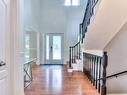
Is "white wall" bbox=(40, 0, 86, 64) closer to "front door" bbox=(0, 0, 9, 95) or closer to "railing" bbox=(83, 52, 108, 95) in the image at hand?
"railing" bbox=(83, 52, 108, 95)

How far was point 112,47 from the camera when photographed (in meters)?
6.89

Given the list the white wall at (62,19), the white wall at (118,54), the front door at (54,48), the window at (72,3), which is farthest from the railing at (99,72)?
the front door at (54,48)

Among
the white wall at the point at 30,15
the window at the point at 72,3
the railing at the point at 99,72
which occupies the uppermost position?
the window at the point at 72,3

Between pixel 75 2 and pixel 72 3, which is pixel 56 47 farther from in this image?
pixel 75 2

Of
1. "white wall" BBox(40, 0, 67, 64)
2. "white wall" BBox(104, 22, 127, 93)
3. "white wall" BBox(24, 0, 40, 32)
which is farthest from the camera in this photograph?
"white wall" BBox(40, 0, 67, 64)

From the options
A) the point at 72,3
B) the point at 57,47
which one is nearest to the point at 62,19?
the point at 72,3

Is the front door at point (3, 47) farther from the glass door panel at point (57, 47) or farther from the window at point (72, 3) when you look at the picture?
the glass door panel at point (57, 47)

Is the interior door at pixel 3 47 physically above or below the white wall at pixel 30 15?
below

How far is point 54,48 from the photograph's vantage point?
43.1 ft

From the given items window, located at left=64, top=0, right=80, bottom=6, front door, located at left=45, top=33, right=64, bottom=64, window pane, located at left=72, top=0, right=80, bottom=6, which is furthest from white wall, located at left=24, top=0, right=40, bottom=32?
window pane, located at left=72, top=0, right=80, bottom=6

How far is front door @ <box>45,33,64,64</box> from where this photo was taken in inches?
514

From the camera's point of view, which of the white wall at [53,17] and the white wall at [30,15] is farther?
the white wall at [53,17]

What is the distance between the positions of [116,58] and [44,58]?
6.85 m

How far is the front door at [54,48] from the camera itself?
13062mm
